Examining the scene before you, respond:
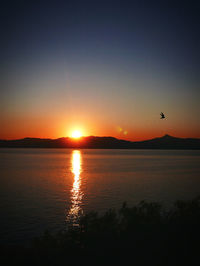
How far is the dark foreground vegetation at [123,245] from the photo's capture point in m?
11.3

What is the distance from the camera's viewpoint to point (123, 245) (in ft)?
41.4

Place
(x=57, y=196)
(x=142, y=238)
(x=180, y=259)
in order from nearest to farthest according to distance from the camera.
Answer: (x=180, y=259)
(x=142, y=238)
(x=57, y=196)

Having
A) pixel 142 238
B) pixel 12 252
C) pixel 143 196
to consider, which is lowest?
pixel 143 196

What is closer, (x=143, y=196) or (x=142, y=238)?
(x=142, y=238)

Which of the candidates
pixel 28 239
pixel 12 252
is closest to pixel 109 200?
pixel 28 239

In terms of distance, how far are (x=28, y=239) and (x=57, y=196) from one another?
61.1 ft

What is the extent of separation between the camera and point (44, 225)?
23.3 metres

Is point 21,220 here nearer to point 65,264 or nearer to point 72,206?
point 72,206

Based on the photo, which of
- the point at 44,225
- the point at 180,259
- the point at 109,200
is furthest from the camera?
the point at 109,200

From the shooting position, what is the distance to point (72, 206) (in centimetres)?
3167

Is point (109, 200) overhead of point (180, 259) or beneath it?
beneath

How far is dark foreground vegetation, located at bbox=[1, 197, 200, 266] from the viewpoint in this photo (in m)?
11.3

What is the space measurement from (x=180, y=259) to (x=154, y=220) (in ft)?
13.9

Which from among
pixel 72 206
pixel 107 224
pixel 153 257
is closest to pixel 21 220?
pixel 72 206
